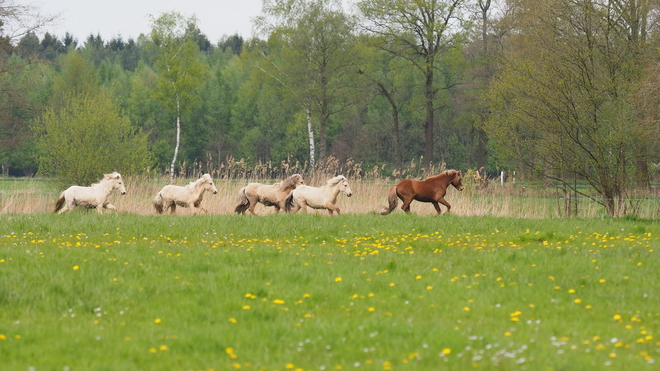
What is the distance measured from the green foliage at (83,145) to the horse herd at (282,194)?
8620 mm

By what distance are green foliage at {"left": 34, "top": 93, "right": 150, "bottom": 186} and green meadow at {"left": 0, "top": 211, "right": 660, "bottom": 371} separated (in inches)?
610

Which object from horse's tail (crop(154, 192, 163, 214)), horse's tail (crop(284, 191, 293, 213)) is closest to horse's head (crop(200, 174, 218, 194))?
horse's tail (crop(154, 192, 163, 214))

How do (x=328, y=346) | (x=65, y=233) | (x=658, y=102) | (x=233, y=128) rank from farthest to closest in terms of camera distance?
1. (x=233, y=128)
2. (x=658, y=102)
3. (x=65, y=233)
4. (x=328, y=346)

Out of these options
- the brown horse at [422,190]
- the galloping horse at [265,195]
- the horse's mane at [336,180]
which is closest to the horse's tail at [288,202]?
the galloping horse at [265,195]

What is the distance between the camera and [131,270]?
10031mm

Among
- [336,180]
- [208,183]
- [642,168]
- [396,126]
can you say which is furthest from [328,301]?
[396,126]

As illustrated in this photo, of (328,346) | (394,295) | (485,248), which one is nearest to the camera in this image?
(328,346)

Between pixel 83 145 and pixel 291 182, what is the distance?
12.5 meters

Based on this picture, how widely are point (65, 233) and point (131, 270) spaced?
17.0ft

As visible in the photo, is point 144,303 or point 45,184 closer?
point 144,303

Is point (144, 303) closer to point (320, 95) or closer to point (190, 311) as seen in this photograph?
point (190, 311)

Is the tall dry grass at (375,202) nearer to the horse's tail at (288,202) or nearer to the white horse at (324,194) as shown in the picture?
the horse's tail at (288,202)

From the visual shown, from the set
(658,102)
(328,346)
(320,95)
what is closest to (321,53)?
(320,95)

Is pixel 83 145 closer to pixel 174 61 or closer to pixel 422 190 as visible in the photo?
pixel 422 190
